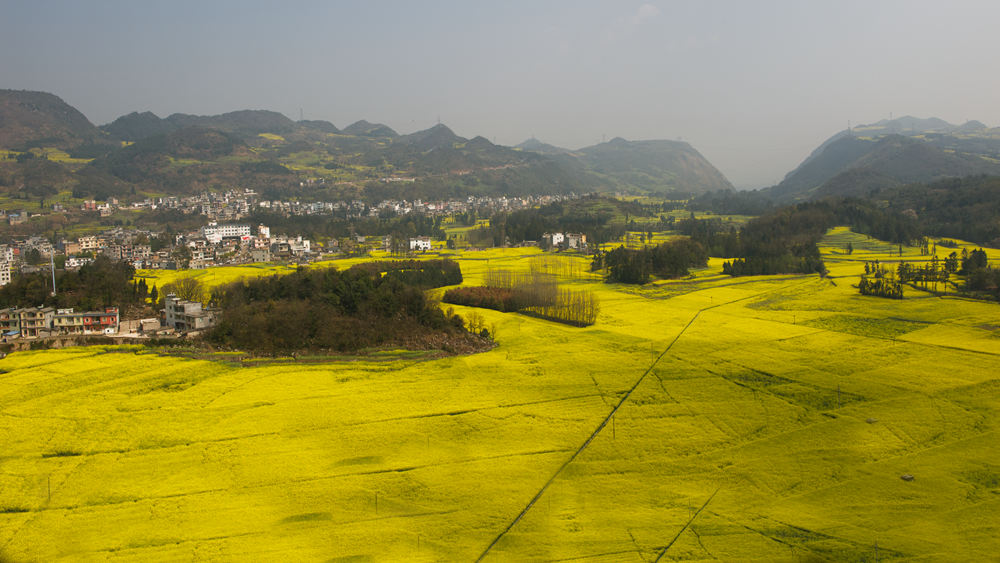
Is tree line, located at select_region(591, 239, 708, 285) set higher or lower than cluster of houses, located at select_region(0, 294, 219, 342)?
higher

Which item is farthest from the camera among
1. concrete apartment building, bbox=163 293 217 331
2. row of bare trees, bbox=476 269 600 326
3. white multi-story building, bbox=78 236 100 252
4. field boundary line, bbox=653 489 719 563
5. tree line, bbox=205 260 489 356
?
white multi-story building, bbox=78 236 100 252

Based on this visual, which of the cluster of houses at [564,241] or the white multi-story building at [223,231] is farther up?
the white multi-story building at [223,231]

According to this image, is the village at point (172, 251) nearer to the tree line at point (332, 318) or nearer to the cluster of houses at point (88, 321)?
the cluster of houses at point (88, 321)

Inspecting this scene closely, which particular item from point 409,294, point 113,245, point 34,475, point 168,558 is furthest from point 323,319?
point 113,245

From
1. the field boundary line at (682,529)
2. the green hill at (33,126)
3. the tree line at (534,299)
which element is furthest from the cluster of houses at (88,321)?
the green hill at (33,126)

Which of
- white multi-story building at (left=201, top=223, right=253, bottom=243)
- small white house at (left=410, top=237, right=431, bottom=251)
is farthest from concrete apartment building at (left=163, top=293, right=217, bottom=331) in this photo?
white multi-story building at (left=201, top=223, right=253, bottom=243)

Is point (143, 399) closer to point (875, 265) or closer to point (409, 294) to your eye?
point (409, 294)

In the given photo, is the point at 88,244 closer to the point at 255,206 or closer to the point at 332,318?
the point at 255,206

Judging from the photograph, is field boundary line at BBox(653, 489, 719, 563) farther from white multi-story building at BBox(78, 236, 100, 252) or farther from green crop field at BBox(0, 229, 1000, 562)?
white multi-story building at BBox(78, 236, 100, 252)
